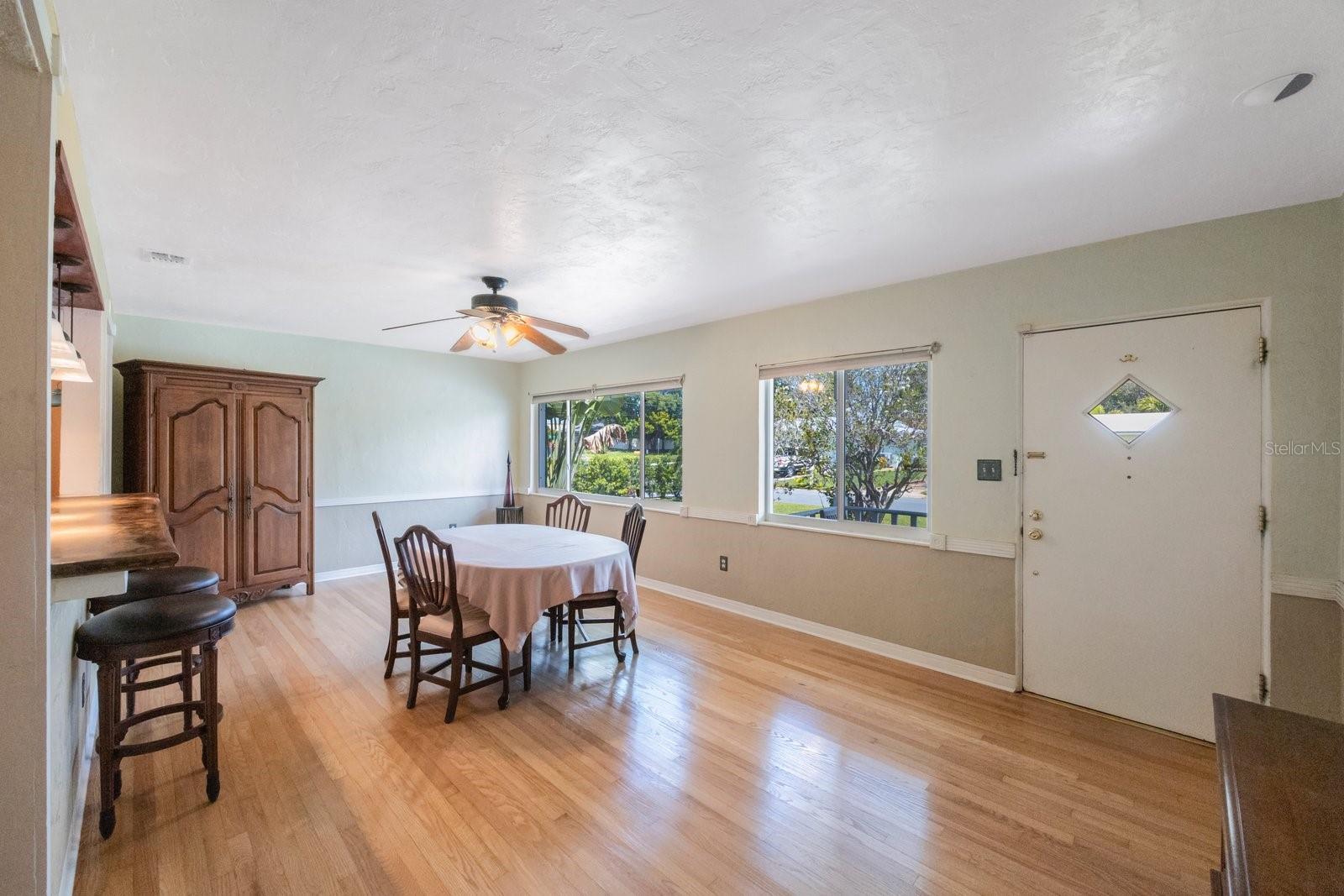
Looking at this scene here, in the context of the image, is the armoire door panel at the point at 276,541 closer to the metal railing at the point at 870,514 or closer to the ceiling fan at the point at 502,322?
the ceiling fan at the point at 502,322

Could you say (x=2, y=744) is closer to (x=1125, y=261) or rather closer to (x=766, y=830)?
(x=766, y=830)

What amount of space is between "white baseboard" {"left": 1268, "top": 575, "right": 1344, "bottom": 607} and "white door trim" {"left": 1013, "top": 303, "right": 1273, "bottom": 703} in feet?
0.10

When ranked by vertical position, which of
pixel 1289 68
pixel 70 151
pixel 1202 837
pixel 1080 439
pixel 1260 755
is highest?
pixel 1289 68

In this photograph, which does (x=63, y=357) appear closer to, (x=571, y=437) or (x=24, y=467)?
(x=24, y=467)

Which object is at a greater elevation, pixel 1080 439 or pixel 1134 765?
pixel 1080 439

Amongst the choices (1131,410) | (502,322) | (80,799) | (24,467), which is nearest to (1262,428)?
(1131,410)

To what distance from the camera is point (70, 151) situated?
161 centimetres

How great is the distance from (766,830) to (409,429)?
5.23 m

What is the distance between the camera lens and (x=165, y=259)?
9.71ft

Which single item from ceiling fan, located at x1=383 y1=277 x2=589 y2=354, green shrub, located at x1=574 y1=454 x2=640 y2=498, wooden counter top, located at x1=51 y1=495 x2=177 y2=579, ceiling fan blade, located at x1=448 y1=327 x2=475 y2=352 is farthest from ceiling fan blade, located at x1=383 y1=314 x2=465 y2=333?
wooden counter top, located at x1=51 y1=495 x2=177 y2=579

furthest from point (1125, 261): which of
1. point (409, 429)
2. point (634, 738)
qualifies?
point (409, 429)

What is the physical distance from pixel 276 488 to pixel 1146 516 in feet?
19.6

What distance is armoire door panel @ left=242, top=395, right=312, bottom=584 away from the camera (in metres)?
A: 4.28

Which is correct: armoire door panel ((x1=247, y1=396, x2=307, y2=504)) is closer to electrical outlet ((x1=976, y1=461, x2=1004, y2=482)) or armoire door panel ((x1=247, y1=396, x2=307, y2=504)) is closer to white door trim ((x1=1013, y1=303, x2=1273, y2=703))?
electrical outlet ((x1=976, y1=461, x2=1004, y2=482))
